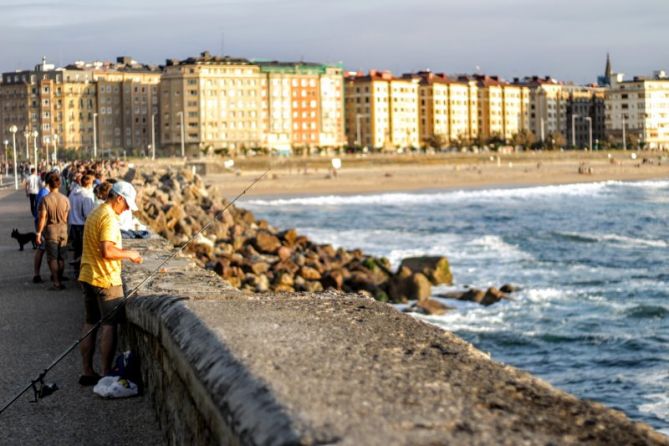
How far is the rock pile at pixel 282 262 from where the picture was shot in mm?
19125

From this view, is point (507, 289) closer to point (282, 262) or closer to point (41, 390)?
point (282, 262)

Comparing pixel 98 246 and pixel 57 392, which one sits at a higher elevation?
pixel 98 246

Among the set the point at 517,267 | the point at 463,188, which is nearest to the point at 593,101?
the point at 463,188

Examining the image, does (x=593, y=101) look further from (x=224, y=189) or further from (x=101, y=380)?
(x=101, y=380)

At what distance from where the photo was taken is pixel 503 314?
18.3 metres

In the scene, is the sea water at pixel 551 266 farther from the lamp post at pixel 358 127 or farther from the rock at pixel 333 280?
the lamp post at pixel 358 127

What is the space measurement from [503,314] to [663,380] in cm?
525

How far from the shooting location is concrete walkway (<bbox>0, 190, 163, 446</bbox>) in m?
5.62

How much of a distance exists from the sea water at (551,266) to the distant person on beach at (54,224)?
5.25 metres

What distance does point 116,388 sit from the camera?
6.23 m

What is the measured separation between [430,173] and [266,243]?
59.2 meters

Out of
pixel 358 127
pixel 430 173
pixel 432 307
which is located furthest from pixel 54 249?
pixel 358 127

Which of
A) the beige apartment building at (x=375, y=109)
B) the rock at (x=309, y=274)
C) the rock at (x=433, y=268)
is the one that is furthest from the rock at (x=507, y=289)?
the beige apartment building at (x=375, y=109)

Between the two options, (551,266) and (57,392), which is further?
(551,266)
